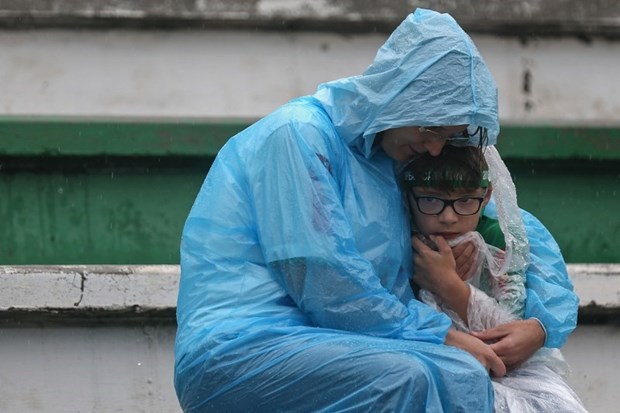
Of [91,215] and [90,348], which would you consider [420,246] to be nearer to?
[90,348]

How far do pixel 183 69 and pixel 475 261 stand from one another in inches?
85.5

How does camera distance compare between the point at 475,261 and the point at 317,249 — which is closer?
the point at 317,249

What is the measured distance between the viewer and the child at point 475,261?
11.4 feet

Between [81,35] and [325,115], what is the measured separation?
211cm

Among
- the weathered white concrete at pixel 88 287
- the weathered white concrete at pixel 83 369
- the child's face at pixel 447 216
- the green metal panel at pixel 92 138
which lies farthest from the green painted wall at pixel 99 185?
the child's face at pixel 447 216

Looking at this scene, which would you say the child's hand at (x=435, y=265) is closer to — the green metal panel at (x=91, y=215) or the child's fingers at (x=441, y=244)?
the child's fingers at (x=441, y=244)

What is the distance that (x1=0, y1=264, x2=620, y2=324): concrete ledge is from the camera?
498 centimetres

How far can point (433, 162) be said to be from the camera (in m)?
3.48

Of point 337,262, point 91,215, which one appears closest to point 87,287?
point 91,215

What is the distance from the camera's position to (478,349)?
11.1 feet

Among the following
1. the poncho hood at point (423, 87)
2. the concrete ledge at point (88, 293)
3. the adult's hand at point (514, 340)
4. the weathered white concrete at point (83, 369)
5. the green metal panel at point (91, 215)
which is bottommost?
the weathered white concrete at point (83, 369)

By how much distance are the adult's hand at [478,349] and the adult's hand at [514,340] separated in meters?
0.05

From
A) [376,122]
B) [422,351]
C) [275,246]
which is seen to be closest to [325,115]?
[376,122]

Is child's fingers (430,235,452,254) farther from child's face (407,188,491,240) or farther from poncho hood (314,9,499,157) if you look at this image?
poncho hood (314,9,499,157)
